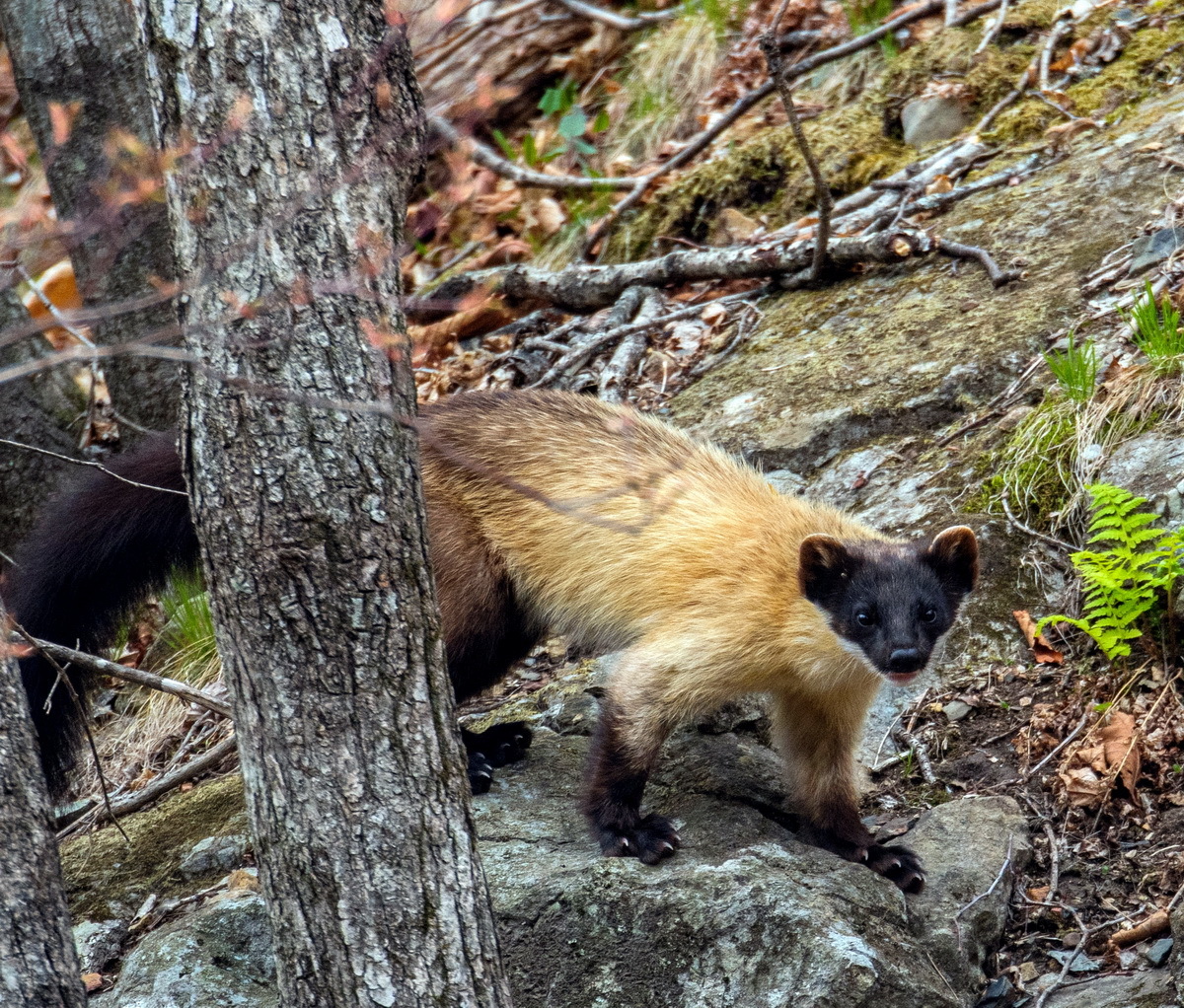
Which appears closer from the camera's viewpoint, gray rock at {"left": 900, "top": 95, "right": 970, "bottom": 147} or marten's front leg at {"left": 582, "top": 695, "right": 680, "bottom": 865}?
marten's front leg at {"left": 582, "top": 695, "right": 680, "bottom": 865}

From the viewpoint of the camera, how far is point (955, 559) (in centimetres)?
501

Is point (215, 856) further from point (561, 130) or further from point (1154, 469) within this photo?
point (561, 130)

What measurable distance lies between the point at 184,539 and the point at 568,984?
7.83ft

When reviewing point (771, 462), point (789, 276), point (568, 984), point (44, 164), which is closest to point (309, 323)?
point (568, 984)

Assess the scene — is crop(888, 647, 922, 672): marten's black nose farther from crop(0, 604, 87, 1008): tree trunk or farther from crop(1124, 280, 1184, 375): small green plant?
crop(0, 604, 87, 1008): tree trunk

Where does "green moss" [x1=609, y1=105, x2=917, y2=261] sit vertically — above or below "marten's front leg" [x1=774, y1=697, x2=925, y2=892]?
above

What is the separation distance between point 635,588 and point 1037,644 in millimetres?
1804

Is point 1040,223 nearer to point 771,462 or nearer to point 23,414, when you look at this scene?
point 771,462

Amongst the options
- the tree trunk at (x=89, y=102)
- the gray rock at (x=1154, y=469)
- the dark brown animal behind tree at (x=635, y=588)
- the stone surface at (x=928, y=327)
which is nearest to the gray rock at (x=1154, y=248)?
the stone surface at (x=928, y=327)

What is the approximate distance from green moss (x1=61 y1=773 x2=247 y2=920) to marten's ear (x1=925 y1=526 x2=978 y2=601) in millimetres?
3071

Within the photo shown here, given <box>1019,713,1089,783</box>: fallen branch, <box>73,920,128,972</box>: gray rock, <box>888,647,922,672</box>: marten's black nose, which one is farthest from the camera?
<box>1019,713,1089,783</box>: fallen branch

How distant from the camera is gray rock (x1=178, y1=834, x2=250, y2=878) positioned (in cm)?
518

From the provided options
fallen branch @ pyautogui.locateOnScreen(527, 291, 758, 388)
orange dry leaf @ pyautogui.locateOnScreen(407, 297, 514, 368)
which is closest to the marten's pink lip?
fallen branch @ pyautogui.locateOnScreen(527, 291, 758, 388)

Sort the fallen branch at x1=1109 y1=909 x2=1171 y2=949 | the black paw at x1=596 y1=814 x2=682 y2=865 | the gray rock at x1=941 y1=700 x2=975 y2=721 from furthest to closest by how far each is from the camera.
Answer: the gray rock at x1=941 y1=700 x2=975 y2=721, the black paw at x1=596 y1=814 x2=682 y2=865, the fallen branch at x1=1109 y1=909 x2=1171 y2=949
